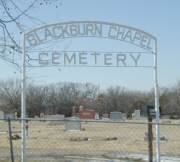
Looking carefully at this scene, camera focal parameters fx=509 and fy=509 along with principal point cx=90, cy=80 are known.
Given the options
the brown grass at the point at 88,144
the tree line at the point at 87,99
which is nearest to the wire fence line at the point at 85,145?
the brown grass at the point at 88,144

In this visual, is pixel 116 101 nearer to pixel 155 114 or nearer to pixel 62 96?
pixel 62 96

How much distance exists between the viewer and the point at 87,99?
4899 inches

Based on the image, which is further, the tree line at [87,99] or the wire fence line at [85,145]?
the tree line at [87,99]

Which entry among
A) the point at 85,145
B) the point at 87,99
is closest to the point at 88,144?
the point at 85,145

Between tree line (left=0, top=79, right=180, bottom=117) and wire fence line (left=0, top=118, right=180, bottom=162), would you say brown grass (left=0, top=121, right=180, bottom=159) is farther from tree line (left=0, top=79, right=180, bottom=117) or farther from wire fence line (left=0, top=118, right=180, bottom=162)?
tree line (left=0, top=79, right=180, bottom=117)

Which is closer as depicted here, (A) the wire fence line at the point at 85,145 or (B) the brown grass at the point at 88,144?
(A) the wire fence line at the point at 85,145

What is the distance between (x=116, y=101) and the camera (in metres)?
126

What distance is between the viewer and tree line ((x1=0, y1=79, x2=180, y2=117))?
105688 mm

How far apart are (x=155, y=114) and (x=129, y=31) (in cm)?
255

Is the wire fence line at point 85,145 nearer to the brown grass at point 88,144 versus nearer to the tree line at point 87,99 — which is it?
the brown grass at point 88,144

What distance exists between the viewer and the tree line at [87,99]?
4161 inches

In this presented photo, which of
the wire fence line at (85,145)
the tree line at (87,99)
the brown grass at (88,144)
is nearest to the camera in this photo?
the wire fence line at (85,145)

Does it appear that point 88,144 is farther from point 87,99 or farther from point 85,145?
point 87,99

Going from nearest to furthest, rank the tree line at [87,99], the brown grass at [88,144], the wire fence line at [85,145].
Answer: the wire fence line at [85,145] → the brown grass at [88,144] → the tree line at [87,99]
